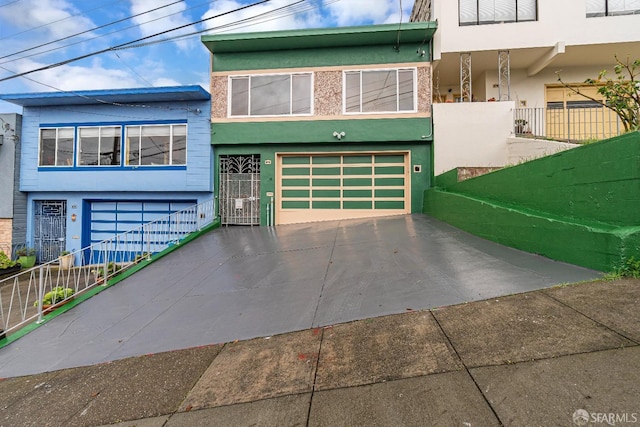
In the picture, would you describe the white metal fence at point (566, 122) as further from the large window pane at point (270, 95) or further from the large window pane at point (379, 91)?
the large window pane at point (270, 95)

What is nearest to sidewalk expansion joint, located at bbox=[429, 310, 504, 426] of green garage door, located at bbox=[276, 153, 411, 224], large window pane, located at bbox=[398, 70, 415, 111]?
green garage door, located at bbox=[276, 153, 411, 224]

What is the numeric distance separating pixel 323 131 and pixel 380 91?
7.87 ft

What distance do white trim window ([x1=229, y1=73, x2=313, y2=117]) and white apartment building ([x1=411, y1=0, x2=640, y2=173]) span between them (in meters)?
4.46

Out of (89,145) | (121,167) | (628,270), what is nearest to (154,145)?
(121,167)

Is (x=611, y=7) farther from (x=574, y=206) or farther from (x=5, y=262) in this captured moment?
(x=5, y=262)

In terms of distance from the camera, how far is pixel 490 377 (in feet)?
7.92

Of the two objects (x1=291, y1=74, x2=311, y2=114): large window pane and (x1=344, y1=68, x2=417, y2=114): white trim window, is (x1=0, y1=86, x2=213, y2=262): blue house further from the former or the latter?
(x1=344, y1=68, x2=417, y2=114): white trim window

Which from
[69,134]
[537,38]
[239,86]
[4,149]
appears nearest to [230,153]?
[239,86]

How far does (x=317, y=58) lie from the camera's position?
11492 millimetres

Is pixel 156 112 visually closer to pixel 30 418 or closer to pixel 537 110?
pixel 30 418

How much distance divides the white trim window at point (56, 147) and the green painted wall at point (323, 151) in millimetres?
5761

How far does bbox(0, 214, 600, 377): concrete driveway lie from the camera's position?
12.7 feet

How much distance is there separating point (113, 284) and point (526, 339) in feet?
22.5

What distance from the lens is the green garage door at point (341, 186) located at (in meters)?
11.5
